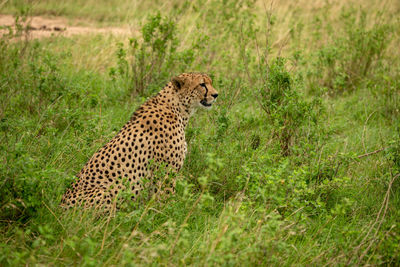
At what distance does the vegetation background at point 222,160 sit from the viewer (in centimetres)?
255

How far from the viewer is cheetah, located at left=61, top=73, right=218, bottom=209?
10.0ft

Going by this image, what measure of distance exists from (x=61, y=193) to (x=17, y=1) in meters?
6.59

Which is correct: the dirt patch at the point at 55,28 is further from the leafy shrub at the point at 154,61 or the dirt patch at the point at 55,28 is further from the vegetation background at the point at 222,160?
the leafy shrub at the point at 154,61

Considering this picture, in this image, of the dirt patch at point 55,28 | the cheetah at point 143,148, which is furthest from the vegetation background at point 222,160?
the dirt patch at point 55,28

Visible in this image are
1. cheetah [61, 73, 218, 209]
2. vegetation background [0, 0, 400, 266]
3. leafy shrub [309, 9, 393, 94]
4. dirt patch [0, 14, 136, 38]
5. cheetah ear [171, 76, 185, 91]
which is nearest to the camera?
vegetation background [0, 0, 400, 266]

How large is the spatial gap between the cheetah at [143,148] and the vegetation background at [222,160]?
142mm

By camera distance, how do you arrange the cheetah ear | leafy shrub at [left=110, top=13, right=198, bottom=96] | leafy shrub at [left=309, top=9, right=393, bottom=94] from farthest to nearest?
leafy shrub at [left=309, top=9, right=393, bottom=94], leafy shrub at [left=110, top=13, right=198, bottom=96], the cheetah ear

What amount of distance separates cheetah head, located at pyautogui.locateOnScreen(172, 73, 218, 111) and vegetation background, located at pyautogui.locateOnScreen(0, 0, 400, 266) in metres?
0.25

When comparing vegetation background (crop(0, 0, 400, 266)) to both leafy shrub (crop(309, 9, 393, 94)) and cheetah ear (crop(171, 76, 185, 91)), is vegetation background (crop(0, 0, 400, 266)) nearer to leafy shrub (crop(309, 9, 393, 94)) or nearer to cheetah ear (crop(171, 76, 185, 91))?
leafy shrub (crop(309, 9, 393, 94))

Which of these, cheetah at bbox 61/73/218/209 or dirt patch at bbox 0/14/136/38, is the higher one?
dirt patch at bbox 0/14/136/38

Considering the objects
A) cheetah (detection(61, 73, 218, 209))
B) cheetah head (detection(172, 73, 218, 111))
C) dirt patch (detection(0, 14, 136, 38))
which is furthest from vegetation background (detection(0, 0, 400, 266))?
dirt patch (detection(0, 14, 136, 38))

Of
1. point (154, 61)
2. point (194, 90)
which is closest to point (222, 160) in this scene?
point (194, 90)

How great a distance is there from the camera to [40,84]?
4547 millimetres

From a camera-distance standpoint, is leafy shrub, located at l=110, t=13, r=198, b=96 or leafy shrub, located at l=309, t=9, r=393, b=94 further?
leafy shrub, located at l=309, t=9, r=393, b=94
